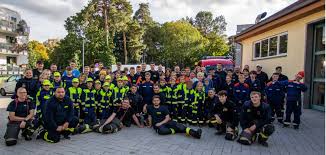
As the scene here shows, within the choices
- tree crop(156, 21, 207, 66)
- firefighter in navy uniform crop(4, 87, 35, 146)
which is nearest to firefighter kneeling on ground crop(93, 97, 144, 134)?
firefighter in navy uniform crop(4, 87, 35, 146)

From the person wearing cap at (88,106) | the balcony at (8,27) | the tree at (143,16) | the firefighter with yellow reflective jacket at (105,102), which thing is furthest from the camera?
the tree at (143,16)

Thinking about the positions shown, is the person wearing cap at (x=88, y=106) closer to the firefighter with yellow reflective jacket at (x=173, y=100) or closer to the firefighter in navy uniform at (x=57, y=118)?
the firefighter in navy uniform at (x=57, y=118)

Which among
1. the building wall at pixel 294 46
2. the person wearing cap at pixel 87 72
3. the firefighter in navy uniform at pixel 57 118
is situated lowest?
the firefighter in navy uniform at pixel 57 118

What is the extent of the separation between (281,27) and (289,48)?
1226 millimetres

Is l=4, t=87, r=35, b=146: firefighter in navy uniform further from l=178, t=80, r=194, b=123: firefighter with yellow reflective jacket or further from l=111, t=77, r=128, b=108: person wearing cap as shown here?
l=178, t=80, r=194, b=123: firefighter with yellow reflective jacket

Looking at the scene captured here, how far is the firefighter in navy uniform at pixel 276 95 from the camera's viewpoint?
8221mm

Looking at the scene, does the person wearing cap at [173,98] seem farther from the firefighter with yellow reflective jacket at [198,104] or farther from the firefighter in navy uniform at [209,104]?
the firefighter in navy uniform at [209,104]

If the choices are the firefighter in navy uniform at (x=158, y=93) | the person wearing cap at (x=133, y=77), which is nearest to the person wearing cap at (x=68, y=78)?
the person wearing cap at (x=133, y=77)

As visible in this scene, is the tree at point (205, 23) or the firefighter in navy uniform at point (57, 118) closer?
the firefighter in navy uniform at point (57, 118)

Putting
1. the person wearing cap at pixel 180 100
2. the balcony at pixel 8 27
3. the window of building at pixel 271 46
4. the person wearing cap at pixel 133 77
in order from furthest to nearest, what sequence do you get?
the balcony at pixel 8 27 → the window of building at pixel 271 46 → the person wearing cap at pixel 133 77 → the person wearing cap at pixel 180 100

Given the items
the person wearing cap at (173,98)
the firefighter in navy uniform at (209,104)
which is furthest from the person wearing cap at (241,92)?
the person wearing cap at (173,98)

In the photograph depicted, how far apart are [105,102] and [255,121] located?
4.26 meters

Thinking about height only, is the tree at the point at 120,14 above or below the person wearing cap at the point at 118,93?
above

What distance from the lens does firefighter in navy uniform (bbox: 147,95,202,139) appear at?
6.88m
